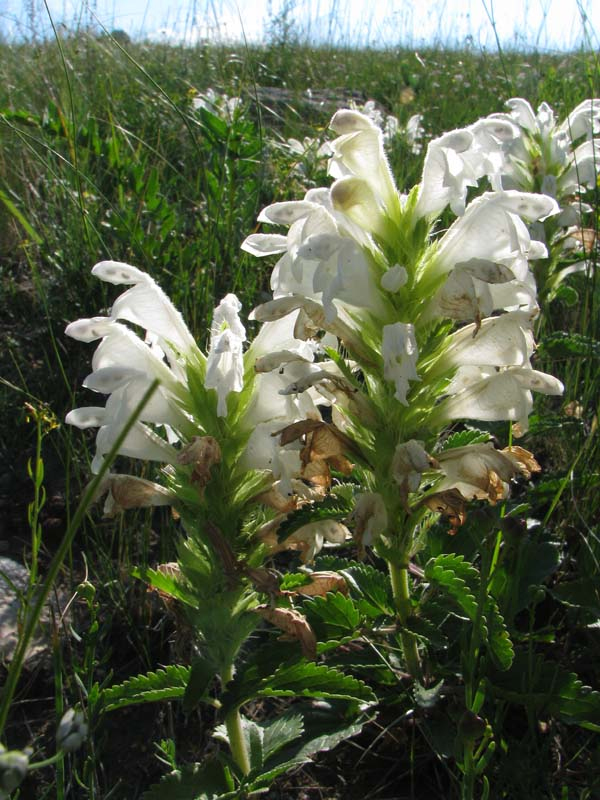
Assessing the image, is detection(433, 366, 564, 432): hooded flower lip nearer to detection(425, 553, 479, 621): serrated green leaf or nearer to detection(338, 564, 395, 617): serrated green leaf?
detection(425, 553, 479, 621): serrated green leaf

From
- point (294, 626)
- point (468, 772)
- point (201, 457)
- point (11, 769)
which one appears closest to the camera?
point (11, 769)

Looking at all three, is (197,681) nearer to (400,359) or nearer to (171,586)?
(171,586)

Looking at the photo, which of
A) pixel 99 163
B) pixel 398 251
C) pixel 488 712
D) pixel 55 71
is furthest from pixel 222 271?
pixel 55 71

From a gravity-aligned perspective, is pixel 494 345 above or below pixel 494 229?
below

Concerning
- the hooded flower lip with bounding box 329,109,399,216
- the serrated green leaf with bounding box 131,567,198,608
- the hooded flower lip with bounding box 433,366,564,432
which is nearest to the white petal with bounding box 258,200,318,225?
the hooded flower lip with bounding box 329,109,399,216

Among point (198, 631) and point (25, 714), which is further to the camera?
point (25, 714)

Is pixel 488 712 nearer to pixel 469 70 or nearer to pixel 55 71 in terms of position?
pixel 55 71

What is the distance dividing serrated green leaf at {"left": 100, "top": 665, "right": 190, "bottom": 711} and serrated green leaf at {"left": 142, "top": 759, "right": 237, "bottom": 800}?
18 centimetres

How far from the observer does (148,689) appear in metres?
1.65

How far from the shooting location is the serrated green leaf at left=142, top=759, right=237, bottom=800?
1.57 m

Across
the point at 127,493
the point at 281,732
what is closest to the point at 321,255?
the point at 127,493

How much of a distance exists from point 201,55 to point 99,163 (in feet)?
13.1

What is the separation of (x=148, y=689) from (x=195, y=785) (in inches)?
9.1

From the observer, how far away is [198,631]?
5.51 feet
